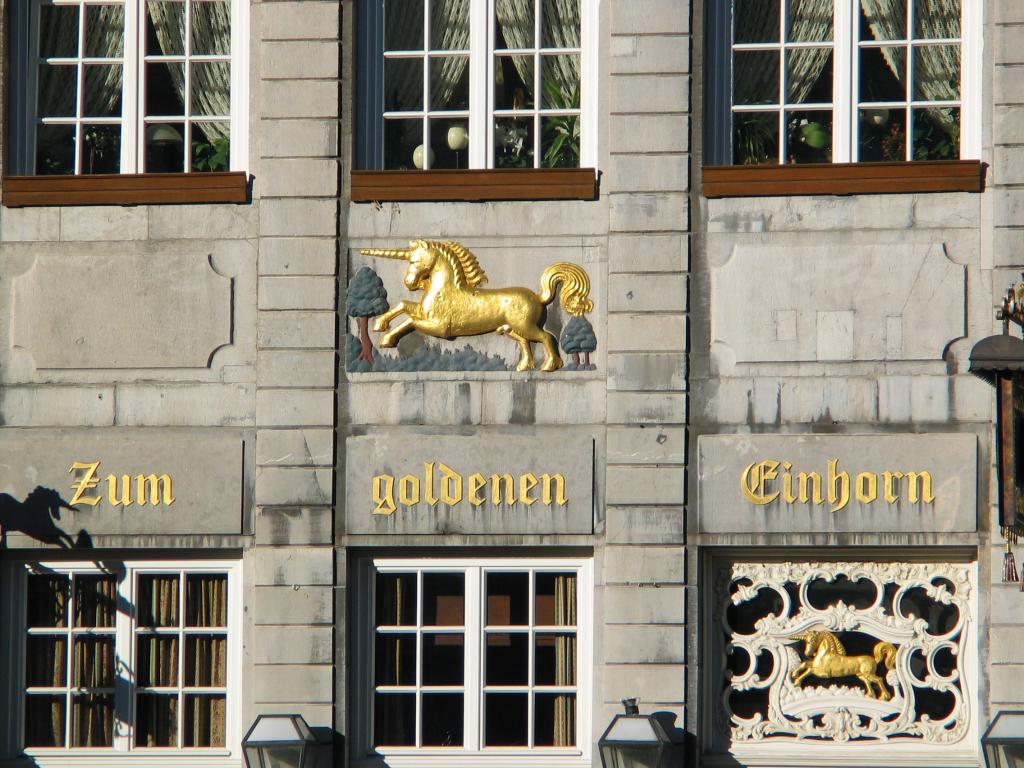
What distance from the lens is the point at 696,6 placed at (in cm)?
1127

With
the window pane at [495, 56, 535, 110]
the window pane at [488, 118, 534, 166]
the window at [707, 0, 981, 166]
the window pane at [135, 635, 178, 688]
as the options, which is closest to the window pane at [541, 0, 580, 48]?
the window pane at [495, 56, 535, 110]

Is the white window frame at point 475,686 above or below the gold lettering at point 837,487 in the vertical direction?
below

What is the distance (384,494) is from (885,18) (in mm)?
5068

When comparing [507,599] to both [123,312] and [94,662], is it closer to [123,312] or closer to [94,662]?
[94,662]

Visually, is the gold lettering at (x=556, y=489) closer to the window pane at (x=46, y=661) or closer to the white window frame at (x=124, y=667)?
the white window frame at (x=124, y=667)

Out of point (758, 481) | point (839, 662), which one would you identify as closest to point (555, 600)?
point (758, 481)

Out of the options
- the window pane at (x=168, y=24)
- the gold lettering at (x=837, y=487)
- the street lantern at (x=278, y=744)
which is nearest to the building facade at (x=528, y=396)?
the gold lettering at (x=837, y=487)

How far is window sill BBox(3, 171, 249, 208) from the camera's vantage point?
1132cm

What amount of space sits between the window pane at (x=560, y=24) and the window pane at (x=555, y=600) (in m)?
3.95

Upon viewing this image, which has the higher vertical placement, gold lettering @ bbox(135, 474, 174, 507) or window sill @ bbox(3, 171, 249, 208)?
window sill @ bbox(3, 171, 249, 208)

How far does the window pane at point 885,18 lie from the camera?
11.4 meters

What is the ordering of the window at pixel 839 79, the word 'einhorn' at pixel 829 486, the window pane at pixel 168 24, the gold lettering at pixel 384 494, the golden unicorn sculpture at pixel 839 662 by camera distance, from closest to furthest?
the word 'einhorn' at pixel 829 486
the golden unicorn sculpture at pixel 839 662
the gold lettering at pixel 384 494
the window at pixel 839 79
the window pane at pixel 168 24

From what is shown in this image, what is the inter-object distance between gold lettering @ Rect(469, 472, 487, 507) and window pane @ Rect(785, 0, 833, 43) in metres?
3.95

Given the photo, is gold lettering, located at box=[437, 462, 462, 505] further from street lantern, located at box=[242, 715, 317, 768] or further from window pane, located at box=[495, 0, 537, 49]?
window pane, located at box=[495, 0, 537, 49]
